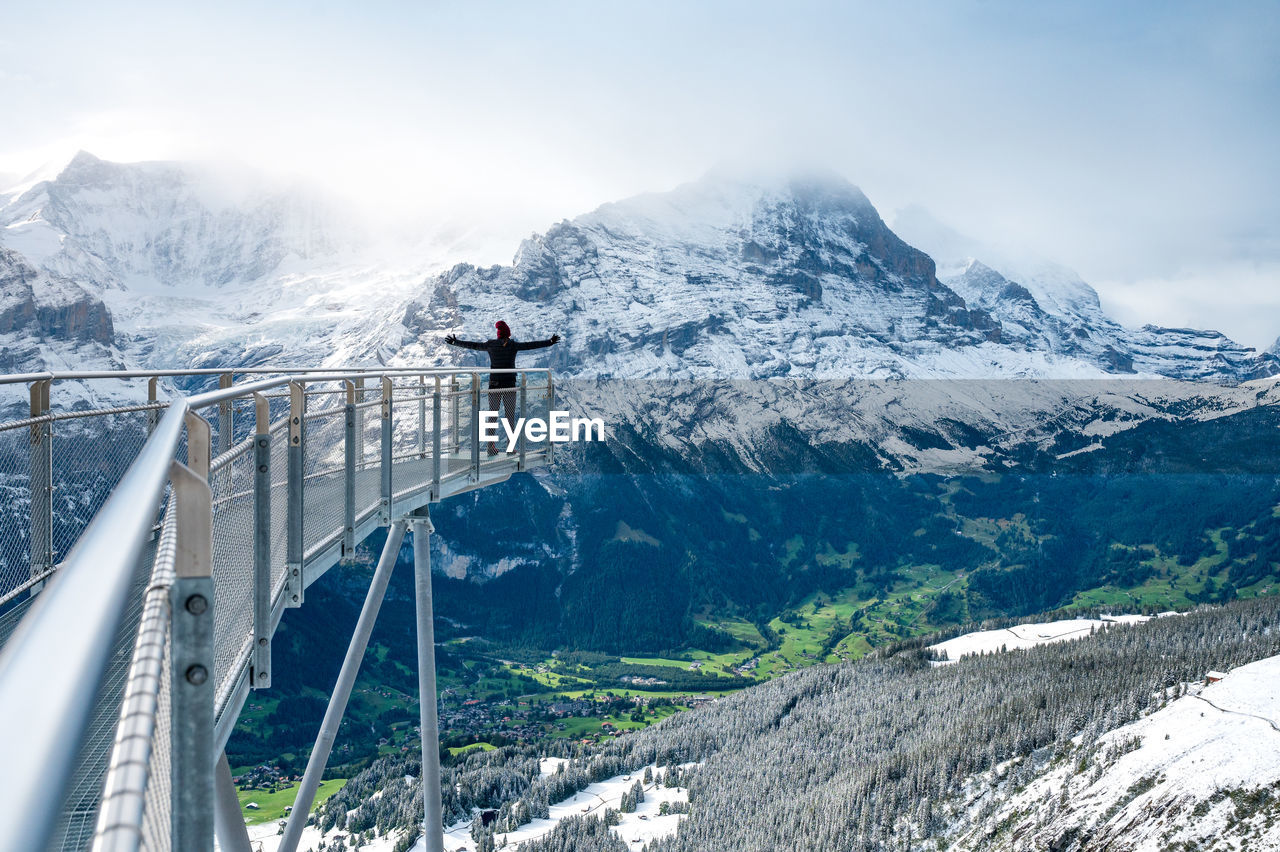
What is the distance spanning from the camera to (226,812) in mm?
7672

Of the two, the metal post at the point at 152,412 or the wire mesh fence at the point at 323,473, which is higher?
the metal post at the point at 152,412

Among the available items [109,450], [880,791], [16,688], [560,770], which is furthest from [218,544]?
[560,770]

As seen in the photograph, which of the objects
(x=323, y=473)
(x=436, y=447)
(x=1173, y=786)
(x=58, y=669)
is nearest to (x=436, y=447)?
(x=436, y=447)

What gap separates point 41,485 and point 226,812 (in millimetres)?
3271

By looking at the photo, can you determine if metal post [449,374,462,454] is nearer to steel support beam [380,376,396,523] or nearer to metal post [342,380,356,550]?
steel support beam [380,376,396,523]

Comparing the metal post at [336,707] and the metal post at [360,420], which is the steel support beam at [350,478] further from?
the metal post at [336,707]

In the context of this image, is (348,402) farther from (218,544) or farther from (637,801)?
(637,801)

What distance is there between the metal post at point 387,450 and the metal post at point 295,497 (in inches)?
98.7

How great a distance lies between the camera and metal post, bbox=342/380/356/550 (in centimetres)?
950

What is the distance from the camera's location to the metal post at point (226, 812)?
7535mm

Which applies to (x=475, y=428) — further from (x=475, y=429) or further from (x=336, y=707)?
(x=336, y=707)

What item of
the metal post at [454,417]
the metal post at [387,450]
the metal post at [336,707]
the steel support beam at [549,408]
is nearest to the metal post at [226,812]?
the metal post at [336,707]

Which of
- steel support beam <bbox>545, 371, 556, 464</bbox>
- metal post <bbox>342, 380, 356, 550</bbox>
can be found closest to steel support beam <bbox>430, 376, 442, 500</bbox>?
metal post <bbox>342, 380, 356, 550</bbox>

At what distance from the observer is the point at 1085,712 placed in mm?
56906
